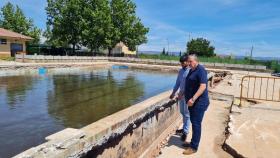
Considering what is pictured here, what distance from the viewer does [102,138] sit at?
14.5ft

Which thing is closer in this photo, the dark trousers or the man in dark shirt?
the man in dark shirt

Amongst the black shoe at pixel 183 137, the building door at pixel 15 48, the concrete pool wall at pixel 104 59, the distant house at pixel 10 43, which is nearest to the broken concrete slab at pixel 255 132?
the black shoe at pixel 183 137

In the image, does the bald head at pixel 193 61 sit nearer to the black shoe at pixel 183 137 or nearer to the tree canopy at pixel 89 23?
the black shoe at pixel 183 137

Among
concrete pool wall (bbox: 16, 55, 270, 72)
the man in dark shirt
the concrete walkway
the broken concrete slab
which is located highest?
the man in dark shirt

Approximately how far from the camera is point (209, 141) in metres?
6.77

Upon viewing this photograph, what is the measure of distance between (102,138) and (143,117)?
1787mm

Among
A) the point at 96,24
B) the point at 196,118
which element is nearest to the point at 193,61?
the point at 196,118

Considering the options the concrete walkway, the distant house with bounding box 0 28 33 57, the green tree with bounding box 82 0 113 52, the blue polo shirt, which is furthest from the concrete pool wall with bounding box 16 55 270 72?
the blue polo shirt

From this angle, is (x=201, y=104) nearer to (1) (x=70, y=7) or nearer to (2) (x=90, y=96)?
(2) (x=90, y=96)

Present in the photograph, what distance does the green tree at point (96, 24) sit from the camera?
4441cm

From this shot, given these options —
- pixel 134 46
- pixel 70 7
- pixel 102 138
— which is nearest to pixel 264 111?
pixel 102 138

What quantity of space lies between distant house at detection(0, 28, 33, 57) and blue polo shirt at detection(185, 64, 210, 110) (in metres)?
33.0

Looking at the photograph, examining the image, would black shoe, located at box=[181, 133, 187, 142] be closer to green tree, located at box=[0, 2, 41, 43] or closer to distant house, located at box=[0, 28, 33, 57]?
distant house, located at box=[0, 28, 33, 57]

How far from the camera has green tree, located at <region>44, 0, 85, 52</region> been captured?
148 ft
